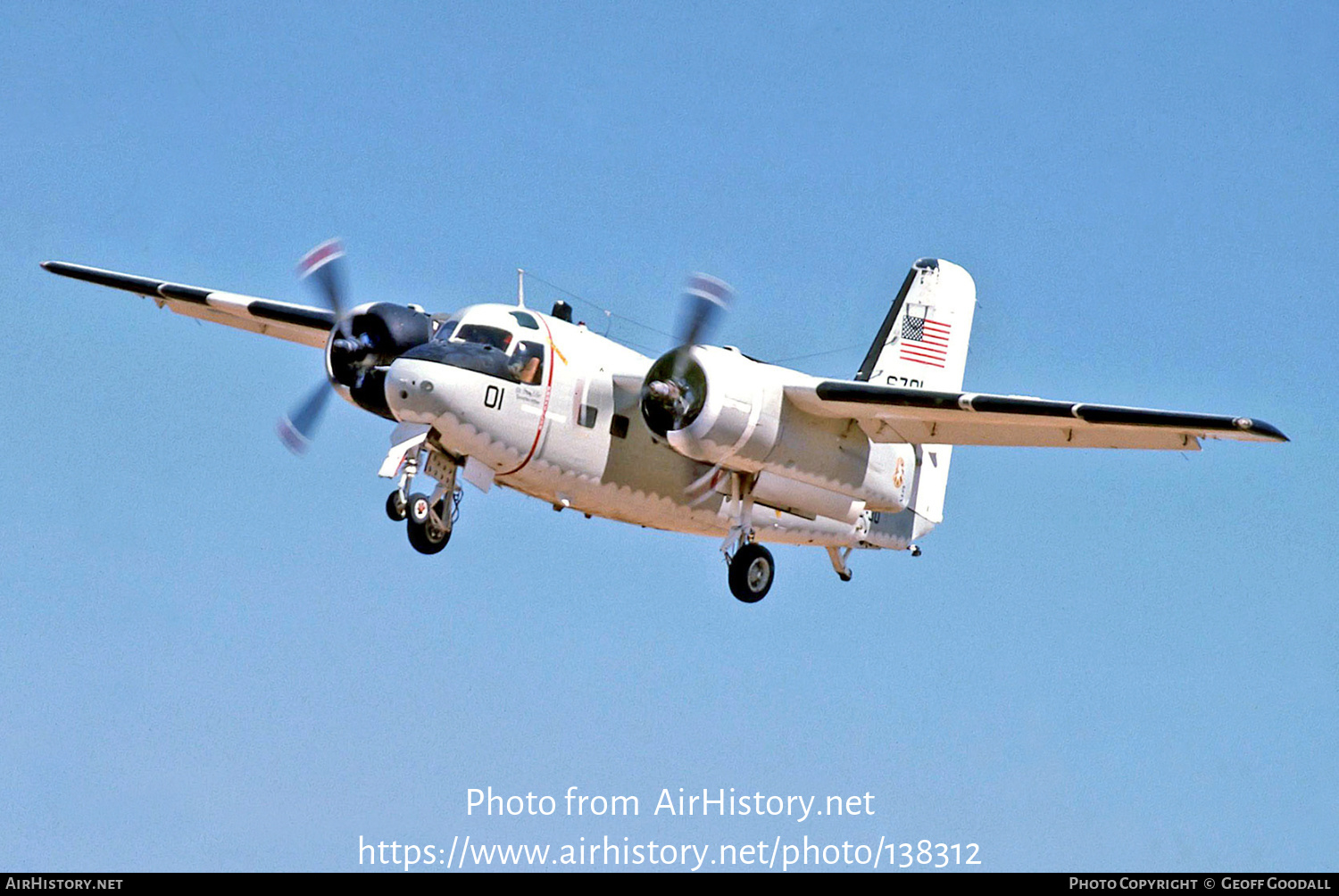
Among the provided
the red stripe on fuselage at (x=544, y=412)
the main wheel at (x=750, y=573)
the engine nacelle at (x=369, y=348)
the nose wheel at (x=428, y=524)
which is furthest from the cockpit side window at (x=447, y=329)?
the main wheel at (x=750, y=573)

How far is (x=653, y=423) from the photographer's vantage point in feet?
80.9

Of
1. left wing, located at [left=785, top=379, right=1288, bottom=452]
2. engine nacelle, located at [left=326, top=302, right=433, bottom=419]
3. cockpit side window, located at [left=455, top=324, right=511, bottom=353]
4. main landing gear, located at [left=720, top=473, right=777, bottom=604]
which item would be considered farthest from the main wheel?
engine nacelle, located at [left=326, top=302, right=433, bottom=419]

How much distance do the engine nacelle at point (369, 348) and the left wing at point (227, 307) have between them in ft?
7.77

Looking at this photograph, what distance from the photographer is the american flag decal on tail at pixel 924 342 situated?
3014 centimetres

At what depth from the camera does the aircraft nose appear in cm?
2350

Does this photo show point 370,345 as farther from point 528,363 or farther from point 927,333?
point 927,333

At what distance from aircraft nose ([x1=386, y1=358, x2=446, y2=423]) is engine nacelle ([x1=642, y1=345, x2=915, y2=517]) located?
2.79 metres

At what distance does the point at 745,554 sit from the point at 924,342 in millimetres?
5387

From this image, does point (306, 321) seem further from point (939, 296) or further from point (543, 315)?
point (939, 296)

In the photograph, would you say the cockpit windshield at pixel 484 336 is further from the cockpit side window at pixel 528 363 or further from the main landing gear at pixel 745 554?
the main landing gear at pixel 745 554

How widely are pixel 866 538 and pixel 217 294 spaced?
1064 centimetres

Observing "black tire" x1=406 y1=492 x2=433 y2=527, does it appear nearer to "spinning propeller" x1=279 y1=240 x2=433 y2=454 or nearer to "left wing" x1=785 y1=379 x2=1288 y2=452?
"spinning propeller" x1=279 y1=240 x2=433 y2=454

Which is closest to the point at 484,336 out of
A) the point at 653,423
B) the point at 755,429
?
the point at 653,423

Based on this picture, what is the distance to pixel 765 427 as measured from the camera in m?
25.2
